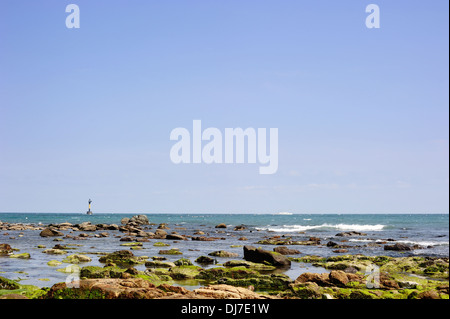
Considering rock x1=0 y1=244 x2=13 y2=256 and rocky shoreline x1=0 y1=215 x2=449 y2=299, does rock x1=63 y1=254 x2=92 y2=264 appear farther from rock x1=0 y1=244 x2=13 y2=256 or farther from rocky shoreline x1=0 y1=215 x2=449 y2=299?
rock x1=0 y1=244 x2=13 y2=256

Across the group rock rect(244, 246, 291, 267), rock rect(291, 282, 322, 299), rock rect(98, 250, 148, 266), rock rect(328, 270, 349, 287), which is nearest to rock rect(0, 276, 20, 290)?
rock rect(98, 250, 148, 266)

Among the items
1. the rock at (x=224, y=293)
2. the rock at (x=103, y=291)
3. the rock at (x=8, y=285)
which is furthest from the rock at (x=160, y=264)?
the rock at (x=224, y=293)

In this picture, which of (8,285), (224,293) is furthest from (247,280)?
(8,285)

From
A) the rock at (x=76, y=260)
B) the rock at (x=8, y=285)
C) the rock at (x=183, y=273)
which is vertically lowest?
the rock at (x=76, y=260)

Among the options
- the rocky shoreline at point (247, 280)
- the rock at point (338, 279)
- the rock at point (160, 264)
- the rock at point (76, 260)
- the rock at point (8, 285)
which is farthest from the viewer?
the rock at point (76, 260)

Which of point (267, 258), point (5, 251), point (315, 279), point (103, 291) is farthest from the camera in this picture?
point (5, 251)

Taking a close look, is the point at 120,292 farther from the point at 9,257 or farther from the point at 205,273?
the point at 9,257

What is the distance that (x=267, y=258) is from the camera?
31891 mm

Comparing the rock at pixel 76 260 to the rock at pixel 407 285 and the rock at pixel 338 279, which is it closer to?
the rock at pixel 338 279

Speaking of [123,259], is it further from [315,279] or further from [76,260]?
[315,279]

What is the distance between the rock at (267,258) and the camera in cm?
3162

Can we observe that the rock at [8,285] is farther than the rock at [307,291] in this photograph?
Yes

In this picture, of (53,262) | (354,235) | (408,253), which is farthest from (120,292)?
(354,235)

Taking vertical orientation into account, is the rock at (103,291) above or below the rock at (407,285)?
above
